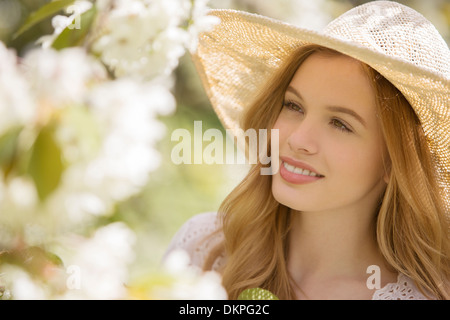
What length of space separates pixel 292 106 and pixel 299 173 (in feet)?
0.69

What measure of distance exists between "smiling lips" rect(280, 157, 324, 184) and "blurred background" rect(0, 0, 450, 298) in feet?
4.00

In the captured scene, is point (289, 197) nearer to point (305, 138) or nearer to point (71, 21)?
point (305, 138)

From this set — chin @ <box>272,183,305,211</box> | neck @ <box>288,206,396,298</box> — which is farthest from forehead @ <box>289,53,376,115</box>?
neck @ <box>288,206,396,298</box>

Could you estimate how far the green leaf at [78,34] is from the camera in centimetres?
55

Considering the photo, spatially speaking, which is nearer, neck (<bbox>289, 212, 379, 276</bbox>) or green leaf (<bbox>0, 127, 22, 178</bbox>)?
green leaf (<bbox>0, 127, 22, 178</bbox>)

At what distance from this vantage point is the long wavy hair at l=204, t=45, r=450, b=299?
53.9 inches

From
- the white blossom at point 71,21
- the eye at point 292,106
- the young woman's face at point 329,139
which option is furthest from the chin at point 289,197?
the white blossom at point 71,21

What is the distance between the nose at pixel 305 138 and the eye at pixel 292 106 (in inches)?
4.3

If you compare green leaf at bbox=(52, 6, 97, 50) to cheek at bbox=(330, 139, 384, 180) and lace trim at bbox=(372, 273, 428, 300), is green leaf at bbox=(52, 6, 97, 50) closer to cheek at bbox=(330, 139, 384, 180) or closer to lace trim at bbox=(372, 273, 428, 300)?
cheek at bbox=(330, 139, 384, 180)

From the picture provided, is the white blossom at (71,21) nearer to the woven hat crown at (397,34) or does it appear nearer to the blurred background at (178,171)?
the woven hat crown at (397,34)

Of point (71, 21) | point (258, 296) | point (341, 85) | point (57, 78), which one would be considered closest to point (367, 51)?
point (341, 85)

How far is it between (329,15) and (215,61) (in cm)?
163

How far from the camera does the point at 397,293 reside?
1421 millimetres
